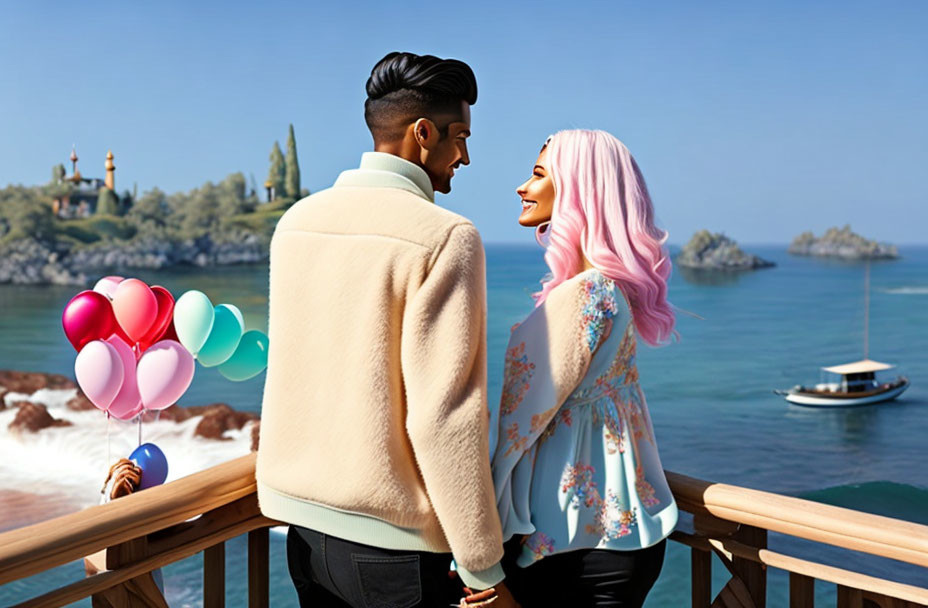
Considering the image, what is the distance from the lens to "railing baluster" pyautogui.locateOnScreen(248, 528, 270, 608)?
172cm

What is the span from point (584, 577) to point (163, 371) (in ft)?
4.57

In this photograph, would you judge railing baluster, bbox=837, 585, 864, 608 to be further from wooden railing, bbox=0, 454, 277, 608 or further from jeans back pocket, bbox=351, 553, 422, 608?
wooden railing, bbox=0, 454, 277, 608

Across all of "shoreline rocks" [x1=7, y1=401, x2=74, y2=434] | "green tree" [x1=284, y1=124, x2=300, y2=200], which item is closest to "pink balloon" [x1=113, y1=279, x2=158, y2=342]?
"shoreline rocks" [x1=7, y1=401, x2=74, y2=434]

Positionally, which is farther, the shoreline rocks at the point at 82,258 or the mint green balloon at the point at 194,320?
the shoreline rocks at the point at 82,258

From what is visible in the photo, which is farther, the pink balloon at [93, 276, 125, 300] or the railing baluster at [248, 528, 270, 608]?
the pink balloon at [93, 276, 125, 300]

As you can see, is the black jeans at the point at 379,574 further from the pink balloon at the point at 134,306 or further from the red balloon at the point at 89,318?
the red balloon at the point at 89,318

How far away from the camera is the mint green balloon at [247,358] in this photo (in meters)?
2.48

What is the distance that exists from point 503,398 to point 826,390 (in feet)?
124

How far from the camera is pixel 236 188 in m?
45.6

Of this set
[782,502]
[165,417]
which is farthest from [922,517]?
[782,502]

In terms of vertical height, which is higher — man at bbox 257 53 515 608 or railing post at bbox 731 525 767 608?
man at bbox 257 53 515 608

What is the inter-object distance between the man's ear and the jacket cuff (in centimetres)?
63

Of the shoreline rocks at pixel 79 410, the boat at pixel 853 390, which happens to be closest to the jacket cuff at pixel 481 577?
the shoreline rocks at pixel 79 410

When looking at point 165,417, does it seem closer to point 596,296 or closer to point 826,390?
point 826,390
